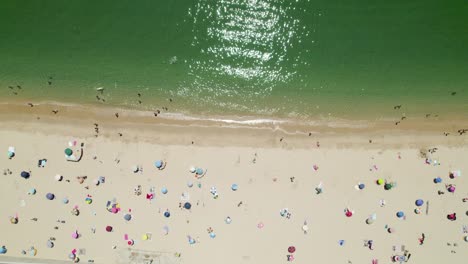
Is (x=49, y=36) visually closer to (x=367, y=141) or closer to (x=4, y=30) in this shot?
(x=4, y=30)

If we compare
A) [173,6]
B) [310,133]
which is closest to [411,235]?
[310,133]

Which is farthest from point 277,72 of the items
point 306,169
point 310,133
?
point 306,169

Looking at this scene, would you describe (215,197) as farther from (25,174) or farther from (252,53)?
(25,174)

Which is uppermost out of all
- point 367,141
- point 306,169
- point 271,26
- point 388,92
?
point 271,26

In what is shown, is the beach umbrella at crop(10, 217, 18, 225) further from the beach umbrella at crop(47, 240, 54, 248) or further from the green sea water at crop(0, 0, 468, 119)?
the green sea water at crop(0, 0, 468, 119)

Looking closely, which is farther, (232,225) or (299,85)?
(299,85)

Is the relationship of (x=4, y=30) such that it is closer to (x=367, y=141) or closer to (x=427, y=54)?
(x=367, y=141)

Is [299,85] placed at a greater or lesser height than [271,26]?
lesser
